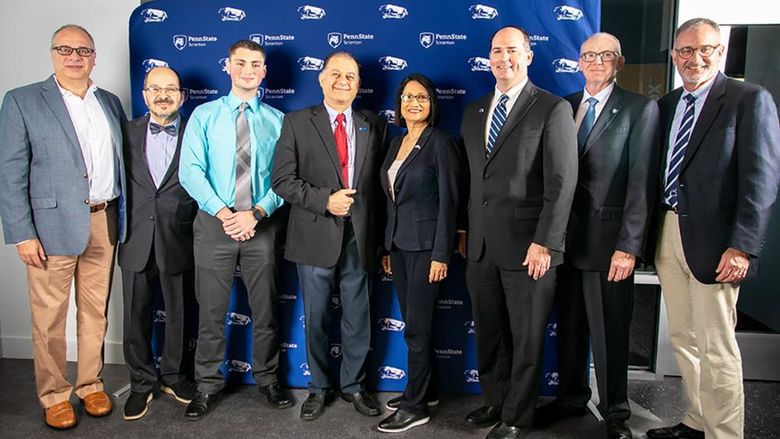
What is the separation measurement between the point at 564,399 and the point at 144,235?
253 centimetres

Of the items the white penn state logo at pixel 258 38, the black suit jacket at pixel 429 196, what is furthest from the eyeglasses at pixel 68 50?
the black suit jacket at pixel 429 196

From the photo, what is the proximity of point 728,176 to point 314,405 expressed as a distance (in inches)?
93.8

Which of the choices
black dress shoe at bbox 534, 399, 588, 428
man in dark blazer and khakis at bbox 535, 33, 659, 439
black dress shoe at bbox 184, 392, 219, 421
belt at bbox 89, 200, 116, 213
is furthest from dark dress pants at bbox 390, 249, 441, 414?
belt at bbox 89, 200, 116, 213

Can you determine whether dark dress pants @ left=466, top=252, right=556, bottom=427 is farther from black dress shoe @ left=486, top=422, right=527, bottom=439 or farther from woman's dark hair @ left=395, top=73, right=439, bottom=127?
woman's dark hair @ left=395, top=73, right=439, bottom=127

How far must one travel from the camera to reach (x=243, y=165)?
3.28 metres

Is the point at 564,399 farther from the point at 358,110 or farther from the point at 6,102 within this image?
the point at 6,102

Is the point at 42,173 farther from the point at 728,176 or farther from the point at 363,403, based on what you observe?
the point at 728,176

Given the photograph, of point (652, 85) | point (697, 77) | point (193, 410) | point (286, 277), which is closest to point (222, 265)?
point (286, 277)

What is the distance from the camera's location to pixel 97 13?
12.7 feet

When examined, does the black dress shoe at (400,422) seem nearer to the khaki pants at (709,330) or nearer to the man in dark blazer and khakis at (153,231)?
the man in dark blazer and khakis at (153,231)

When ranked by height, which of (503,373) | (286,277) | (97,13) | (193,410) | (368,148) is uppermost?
(97,13)

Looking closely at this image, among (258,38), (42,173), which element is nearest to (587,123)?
(258,38)

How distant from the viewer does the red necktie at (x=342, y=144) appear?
322 cm

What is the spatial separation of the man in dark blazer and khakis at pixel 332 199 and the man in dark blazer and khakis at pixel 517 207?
549 millimetres
